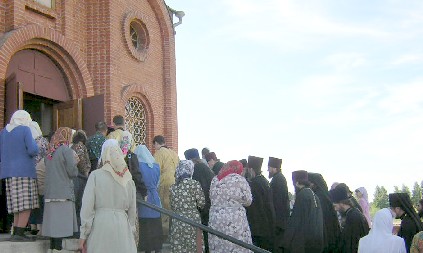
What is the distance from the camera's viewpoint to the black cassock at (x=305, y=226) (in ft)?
25.2

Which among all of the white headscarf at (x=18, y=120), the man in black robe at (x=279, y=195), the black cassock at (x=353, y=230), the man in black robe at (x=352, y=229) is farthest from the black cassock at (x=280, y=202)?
the white headscarf at (x=18, y=120)

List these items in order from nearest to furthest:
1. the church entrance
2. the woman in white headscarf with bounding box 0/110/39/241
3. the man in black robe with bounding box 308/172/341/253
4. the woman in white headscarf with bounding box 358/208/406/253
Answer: the woman in white headscarf with bounding box 358/208/406/253, the woman in white headscarf with bounding box 0/110/39/241, the man in black robe with bounding box 308/172/341/253, the church entrance

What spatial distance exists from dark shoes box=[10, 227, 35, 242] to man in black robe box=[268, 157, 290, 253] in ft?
11.8

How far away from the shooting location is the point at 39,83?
1203 centimetres

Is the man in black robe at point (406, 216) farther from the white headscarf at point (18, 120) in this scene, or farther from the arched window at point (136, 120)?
the arched window at point (136, 120)

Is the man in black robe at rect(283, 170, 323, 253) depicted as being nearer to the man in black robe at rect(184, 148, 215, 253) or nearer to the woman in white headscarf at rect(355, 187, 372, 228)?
the man in black robe at rect(184, 148, 215, 253)

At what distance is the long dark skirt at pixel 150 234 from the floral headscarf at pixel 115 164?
84.4 inches

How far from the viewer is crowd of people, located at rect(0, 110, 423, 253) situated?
6086 mm

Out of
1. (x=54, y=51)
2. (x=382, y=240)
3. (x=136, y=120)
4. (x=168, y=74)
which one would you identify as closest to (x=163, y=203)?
(x=382, y=240)

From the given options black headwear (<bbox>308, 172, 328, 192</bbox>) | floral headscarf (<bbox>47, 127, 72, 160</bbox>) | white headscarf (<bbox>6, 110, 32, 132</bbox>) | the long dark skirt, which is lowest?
the long dark skirt

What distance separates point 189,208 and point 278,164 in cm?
163

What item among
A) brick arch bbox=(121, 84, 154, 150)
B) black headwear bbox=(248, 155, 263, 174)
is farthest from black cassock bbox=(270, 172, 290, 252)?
brick arch bbox=(121, 84, 154, 150)

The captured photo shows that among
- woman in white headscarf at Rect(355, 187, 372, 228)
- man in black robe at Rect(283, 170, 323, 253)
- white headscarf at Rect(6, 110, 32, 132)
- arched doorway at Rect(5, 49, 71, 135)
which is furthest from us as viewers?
arched doorway at Rect(5, 49, 71, 135)

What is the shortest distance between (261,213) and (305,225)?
100 centimetres
